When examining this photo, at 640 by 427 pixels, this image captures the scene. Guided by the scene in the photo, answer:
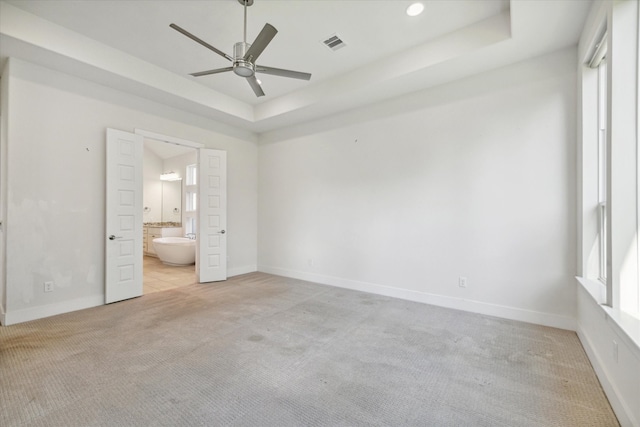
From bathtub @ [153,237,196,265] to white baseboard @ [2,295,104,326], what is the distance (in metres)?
2.64

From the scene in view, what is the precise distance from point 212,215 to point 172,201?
13.8ft

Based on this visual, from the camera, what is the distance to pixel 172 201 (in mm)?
8445

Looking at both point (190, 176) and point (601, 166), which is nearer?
point (601, 166)

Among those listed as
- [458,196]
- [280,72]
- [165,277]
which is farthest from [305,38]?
[165,277]

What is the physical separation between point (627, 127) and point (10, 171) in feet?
18.6

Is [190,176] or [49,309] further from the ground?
[190,176]

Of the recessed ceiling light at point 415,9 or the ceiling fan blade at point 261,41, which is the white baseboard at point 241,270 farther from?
the recessed ceiling light at point 415,9

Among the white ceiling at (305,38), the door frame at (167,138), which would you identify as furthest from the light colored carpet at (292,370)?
the white ceiling at (305,38)

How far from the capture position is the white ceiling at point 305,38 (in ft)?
8.83

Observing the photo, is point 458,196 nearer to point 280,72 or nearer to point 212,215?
point 280,72

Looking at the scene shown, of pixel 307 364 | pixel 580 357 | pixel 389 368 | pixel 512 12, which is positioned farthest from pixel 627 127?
pixel 307 364

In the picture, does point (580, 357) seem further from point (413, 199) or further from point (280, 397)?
point (280, 397)

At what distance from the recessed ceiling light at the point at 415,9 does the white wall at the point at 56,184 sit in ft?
12.7

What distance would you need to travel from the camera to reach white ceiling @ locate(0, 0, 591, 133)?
106 inches
